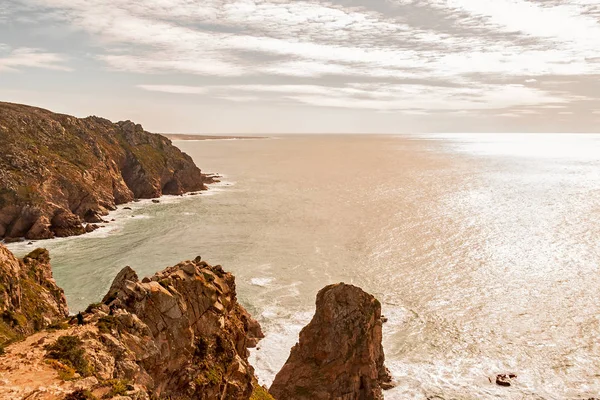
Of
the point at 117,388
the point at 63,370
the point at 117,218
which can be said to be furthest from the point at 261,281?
the point at 117,218

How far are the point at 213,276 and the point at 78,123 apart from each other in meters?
131

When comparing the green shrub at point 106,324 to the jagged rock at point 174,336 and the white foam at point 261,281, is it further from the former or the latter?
the white foam at point 261,281

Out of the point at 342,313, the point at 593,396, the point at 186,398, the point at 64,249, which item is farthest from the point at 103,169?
the point at 593,396

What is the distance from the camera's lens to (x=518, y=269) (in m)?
73.7

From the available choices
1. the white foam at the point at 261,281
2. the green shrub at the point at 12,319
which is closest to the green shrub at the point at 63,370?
the green shrub at the point at 12,319

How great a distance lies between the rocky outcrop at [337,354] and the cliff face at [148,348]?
6.67 m

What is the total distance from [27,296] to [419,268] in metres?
Answer: 59.4

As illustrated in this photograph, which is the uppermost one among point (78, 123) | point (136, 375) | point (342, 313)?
point (78, 123)

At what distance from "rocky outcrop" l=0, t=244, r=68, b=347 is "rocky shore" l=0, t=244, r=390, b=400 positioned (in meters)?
0.10

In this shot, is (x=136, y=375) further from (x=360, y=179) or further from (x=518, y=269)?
(x=360, y=179)

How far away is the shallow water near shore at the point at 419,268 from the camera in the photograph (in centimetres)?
4738

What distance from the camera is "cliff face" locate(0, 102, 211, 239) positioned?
9119cm

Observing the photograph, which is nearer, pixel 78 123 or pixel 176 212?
pixel 176 212

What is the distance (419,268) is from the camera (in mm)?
74188
